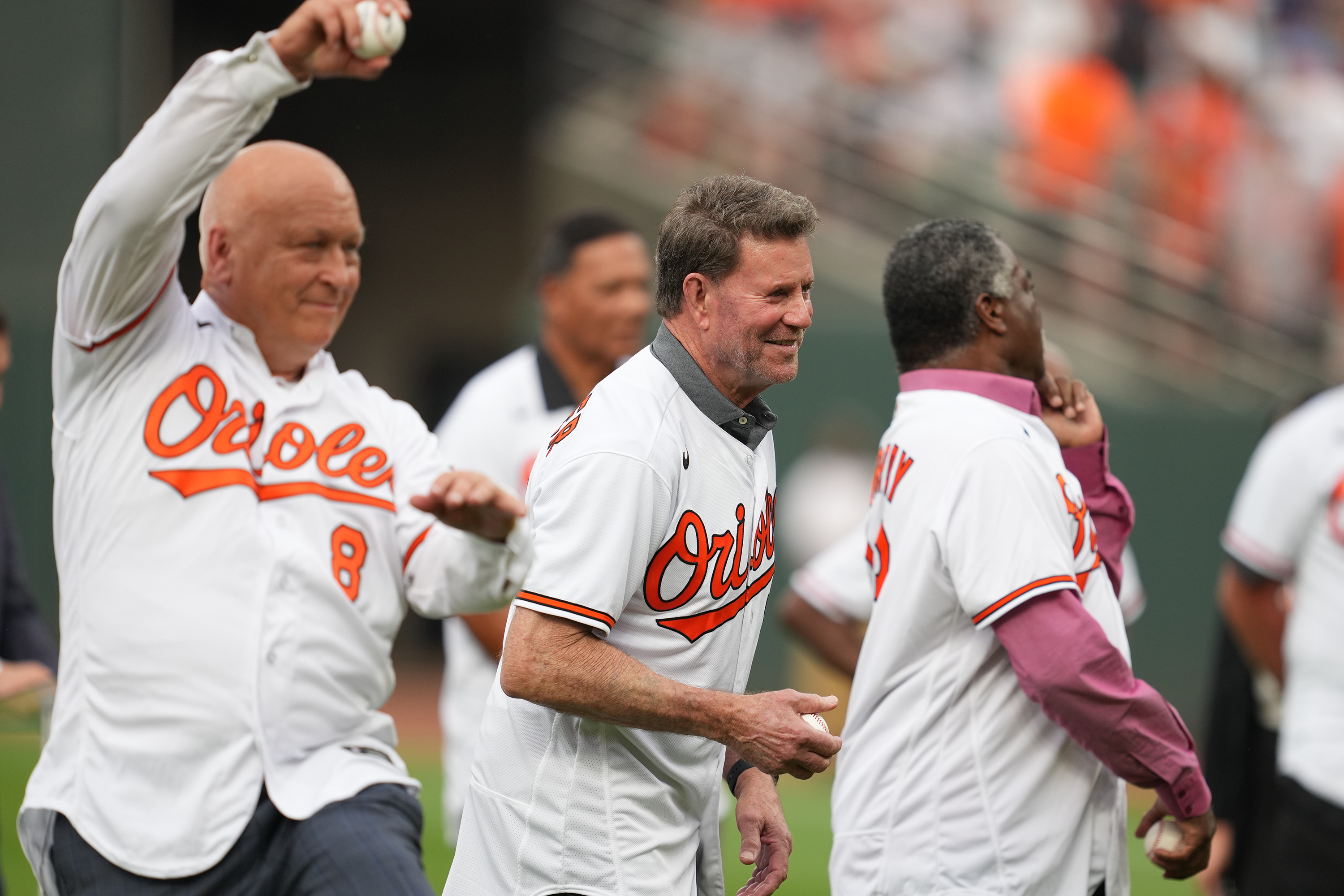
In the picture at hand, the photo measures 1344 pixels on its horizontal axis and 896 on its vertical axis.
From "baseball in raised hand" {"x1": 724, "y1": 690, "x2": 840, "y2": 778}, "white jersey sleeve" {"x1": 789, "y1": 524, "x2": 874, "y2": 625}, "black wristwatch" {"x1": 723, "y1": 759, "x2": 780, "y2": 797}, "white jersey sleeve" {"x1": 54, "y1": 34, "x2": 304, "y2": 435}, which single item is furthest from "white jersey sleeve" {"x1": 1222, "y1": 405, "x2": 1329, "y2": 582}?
"white jersey sleeve" {"x1": 54, "y1": 34, "x2": 304, "y2": 435}

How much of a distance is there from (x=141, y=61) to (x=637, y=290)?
3.56 metres

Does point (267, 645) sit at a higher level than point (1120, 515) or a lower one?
lower

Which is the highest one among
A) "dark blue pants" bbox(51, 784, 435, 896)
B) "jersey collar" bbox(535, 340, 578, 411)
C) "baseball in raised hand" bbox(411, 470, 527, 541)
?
"baseball in raised hand" bbox(411, 470, 527, 541)

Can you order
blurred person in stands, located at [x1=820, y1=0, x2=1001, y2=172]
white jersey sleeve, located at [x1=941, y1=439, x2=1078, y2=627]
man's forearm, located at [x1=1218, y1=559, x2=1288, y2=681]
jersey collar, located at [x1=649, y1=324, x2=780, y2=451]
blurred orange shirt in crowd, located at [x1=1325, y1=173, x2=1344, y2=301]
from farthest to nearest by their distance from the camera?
blurred person in stands, located at [x1=820, y1=0, x2=1001, y2=172] < blurred orange shirt in crowd, located at [x1=1325, y1=173, x2=1344, y2=301] < man's forearm, located at [x1=1218, y1=559, x2=1288, y2=681] < white jersey sleeve, located at [x1=941, y1=439, x2=1078, y2=627] < jersey collar, located at [x1=649, y1=324, x2=780, y2=451]

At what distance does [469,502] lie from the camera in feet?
8.96

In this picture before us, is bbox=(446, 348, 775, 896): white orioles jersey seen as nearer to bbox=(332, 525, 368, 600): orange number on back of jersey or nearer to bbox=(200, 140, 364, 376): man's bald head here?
bbox=(332, 525, 368, 600): orange number on back of jersey

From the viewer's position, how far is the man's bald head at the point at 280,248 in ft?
10.2

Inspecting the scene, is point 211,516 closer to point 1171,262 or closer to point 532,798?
point 532,798

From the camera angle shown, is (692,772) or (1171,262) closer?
(692,772)

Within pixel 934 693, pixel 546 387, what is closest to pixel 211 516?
pixel 934 693

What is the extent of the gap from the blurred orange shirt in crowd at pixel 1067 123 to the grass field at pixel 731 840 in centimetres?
485

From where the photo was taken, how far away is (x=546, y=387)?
506 cm

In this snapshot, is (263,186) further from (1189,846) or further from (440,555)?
(1189,846)

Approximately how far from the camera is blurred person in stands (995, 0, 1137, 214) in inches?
436
